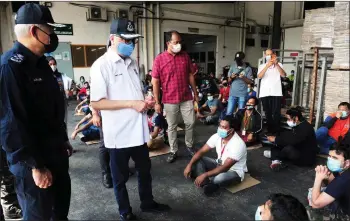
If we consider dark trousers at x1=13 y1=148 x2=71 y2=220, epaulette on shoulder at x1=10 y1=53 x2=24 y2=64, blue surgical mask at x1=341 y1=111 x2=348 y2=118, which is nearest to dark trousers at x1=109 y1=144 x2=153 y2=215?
dark trousers at x1=13 y1=148 x2=71 y2=220

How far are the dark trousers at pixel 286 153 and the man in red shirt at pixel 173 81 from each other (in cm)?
115

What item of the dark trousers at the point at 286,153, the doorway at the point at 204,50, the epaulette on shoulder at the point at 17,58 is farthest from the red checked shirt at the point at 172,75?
the doorway at the point at 204,50

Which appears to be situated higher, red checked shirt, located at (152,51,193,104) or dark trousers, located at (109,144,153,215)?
red checked shirt, located at (152,51,193,104)

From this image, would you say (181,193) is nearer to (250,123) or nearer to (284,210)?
(284,210)

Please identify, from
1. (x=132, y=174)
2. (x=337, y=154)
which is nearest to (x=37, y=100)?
(x=132, y=174)

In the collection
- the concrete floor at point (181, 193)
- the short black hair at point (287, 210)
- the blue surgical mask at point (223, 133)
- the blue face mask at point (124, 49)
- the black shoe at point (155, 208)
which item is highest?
the blue face mask at point (124, 49)

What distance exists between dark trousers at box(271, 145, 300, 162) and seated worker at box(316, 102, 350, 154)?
76 cm

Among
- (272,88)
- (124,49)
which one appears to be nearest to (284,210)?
(124,49)

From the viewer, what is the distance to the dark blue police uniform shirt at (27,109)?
1.18 metres

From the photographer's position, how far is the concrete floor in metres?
2.15

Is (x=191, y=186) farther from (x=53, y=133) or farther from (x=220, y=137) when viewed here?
(x=53, y=133)

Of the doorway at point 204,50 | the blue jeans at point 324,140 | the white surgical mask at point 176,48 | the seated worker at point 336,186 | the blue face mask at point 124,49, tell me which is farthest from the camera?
the doorway at point 204,50

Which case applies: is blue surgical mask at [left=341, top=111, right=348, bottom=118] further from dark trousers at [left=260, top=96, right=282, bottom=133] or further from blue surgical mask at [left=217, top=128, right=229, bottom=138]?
blue surgical mask at [left=217, top=128, right=229, bottom=138]

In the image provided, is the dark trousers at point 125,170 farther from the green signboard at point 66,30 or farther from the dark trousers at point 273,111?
the green signboard at point 66,30
